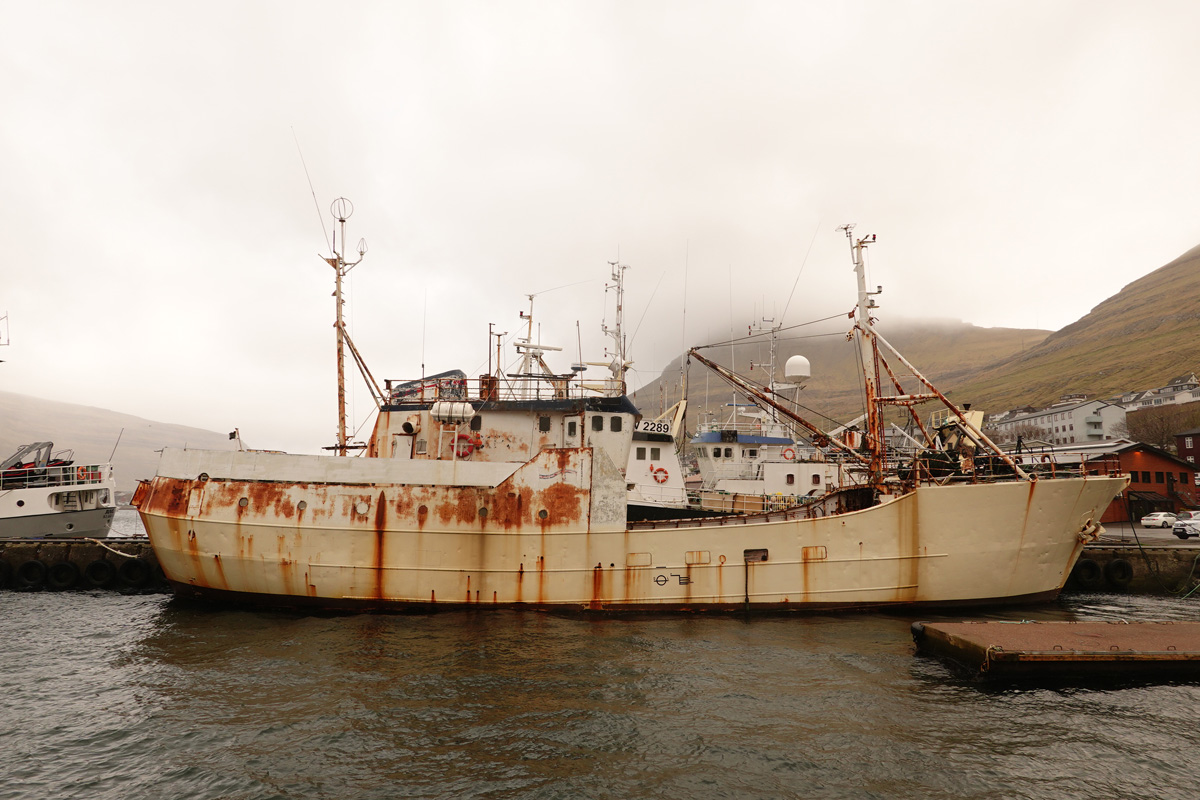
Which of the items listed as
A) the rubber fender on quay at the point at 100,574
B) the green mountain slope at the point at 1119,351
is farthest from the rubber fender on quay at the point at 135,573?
the green mountain slope at the point at 1119,351

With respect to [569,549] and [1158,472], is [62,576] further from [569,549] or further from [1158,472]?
[1158,472]

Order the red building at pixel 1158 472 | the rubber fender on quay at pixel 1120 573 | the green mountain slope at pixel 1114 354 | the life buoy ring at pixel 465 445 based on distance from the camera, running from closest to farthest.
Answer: the life buoy ring at pixel 465 445 < the rubber fender on quay at pixel 1120 573 < the red building at pixel 1158 472 < the green mountain slope at pixel 1114 354

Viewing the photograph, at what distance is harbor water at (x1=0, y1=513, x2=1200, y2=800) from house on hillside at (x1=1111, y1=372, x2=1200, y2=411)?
89.6 meters

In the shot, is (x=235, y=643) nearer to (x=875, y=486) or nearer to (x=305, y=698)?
(x=305, y=698)

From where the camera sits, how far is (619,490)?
14805 millimetres

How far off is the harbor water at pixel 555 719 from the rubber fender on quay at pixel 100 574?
7.20 meters

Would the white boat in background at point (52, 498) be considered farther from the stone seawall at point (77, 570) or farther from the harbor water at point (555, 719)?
the harbor water at point (555, 719)

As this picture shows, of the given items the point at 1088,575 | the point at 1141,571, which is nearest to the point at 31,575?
the point at 1088,575

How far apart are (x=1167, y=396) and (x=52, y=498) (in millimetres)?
109867

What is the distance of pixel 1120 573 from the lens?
18.5m

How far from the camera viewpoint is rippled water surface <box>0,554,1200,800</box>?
23.4 feet

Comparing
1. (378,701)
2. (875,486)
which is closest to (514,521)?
(378,701)

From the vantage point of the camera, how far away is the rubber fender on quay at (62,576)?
64.9ft

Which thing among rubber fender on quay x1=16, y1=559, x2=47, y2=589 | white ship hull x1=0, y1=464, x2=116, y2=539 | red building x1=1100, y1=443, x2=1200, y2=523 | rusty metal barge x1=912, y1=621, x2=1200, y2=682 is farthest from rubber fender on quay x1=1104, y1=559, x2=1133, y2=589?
white ship hull x1=0, y1=464, x2=116, y2=539
